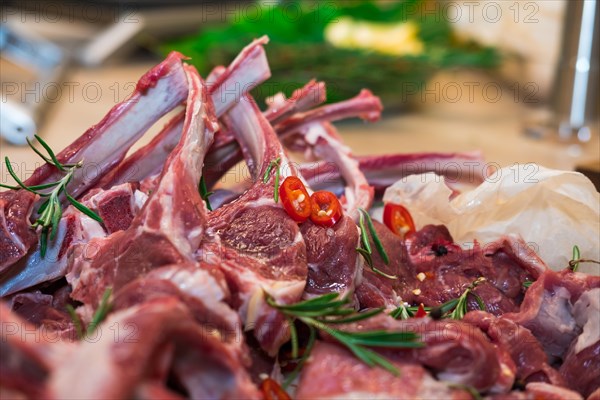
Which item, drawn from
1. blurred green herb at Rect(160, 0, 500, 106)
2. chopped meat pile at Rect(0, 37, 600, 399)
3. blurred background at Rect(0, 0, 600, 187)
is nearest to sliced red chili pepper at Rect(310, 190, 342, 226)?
chopped meat pile at Rect(0, 37, 600, 399)

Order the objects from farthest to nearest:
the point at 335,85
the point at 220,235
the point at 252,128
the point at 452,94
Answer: the point at 452,94 < the point at 335,85 < the point at 252,128 < the point at 220,235

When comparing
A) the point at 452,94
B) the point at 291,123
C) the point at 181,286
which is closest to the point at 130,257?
the point at 181,286

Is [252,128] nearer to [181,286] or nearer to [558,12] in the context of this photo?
[181,286]

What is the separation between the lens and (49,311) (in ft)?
4.13

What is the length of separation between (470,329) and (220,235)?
1.39ft

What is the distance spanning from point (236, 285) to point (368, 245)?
33 centimetres

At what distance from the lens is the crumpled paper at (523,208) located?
64.1 inches

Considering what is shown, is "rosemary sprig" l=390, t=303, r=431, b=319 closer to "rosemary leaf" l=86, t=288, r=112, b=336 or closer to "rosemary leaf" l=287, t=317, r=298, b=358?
"rosemary leaf" l=287, t=317, r=298, b=358

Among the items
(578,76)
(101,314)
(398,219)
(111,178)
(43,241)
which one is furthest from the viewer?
(578,76)

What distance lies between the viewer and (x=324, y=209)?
1354mm

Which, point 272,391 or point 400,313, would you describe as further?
point 400,313

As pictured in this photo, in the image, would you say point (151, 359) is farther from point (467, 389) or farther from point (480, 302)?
point (480, 302)

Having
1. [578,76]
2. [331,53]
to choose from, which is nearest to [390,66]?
[331,53]

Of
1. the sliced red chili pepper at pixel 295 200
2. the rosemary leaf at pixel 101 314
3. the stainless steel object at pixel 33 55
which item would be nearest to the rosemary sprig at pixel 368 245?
the sliced red chili pepper at pixel 295 200
